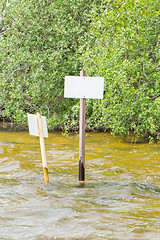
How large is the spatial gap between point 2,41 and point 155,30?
18.4 feet

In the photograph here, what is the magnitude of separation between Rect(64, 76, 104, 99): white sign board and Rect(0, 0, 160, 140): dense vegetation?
3.95 metres

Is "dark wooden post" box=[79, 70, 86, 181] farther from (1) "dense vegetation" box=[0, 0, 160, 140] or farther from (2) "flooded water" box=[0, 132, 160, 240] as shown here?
(1) "dense vegetation" box=[0, 0, 160, 140]

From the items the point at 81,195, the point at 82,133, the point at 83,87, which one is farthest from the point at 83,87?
the point at 81,195

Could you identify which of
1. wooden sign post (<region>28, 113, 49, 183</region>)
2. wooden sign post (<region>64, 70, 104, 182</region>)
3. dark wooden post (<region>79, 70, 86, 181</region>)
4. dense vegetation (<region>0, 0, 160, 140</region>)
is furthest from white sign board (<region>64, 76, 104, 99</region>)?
dense vegetation (<region>0, 0, 160, 140</region>)

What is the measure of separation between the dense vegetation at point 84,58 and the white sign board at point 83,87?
395 cm

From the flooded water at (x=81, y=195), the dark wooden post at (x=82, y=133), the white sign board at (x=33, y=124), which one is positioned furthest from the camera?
the dark wooden post at (x=82, y=133)

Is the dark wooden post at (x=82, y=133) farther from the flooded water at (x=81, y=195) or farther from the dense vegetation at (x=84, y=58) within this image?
the dense vegetation at (x=84, y=58)

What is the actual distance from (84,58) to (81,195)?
7262 millimetres

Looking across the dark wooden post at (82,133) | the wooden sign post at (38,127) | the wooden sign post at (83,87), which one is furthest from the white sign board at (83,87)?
the wooden sign post at (38,127)

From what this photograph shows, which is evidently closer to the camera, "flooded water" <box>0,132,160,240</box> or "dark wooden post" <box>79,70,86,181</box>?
"flooded water" <box>0,132,160,240</box>

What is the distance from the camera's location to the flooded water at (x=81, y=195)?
4594 millimetres

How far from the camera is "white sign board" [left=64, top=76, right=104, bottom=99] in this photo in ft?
21.5

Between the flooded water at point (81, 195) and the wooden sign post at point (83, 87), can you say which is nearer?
the flooded water at point (81, 195)

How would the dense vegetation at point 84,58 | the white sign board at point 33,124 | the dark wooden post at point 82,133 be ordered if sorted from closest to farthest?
the white sign board at point 33,124, the dark wooden post at point 82,133, the dense vegetation at point 84,58
